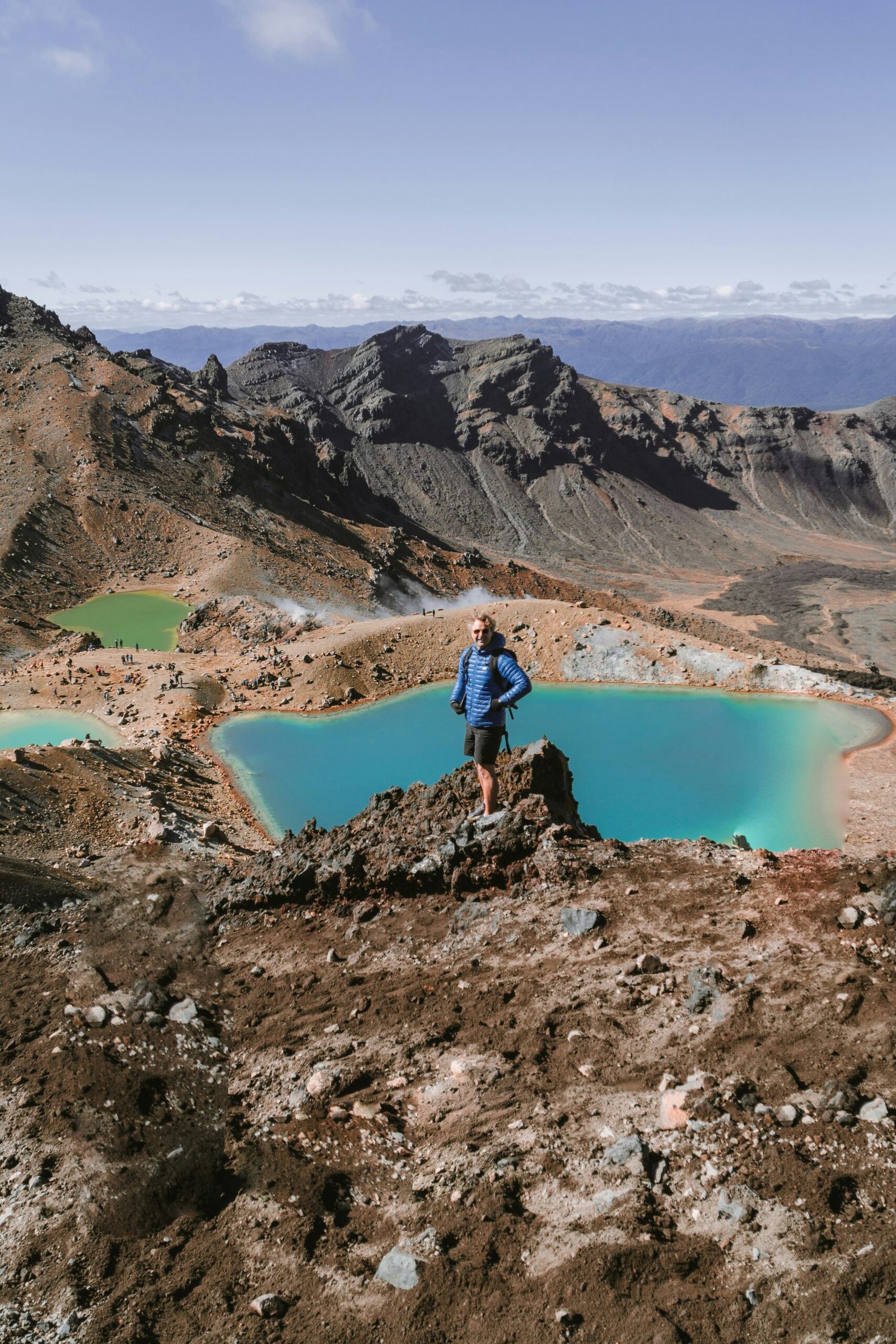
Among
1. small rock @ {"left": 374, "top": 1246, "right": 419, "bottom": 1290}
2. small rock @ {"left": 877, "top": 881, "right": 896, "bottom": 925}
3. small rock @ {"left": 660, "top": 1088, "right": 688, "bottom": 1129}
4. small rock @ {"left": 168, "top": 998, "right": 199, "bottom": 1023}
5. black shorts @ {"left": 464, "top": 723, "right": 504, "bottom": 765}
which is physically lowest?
small rock @ {"left": 168, "top": 998, "right": 199, "bottom": 1023}

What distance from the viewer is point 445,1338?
16.5 feet

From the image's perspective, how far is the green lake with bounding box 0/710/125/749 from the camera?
26531 millimetres

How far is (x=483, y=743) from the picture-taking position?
1114cm

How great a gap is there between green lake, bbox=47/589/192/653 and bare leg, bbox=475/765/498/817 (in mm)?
30830

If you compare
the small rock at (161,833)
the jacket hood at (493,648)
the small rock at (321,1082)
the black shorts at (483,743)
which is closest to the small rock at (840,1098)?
the small rock at (321,1082)

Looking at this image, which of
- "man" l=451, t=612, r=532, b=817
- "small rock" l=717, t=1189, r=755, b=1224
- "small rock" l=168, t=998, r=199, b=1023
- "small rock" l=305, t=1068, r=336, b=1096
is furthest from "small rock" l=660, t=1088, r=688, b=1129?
"small rock" l=168, t=998, r=199, b=1023

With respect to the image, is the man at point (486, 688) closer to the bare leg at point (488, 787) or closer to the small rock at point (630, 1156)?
the bare leg at point (488, 787)

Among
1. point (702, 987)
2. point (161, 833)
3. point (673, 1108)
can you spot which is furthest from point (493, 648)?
point (161, 833)

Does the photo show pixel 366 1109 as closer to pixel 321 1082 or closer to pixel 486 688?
pixel 321 1082

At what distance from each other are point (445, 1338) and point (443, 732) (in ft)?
79.1

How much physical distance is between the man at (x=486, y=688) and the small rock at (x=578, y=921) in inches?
95.6

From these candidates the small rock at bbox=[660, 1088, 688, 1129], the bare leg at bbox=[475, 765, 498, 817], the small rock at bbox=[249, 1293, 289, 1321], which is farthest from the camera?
the bare leg at bbox=[475, 765, 498, 817]

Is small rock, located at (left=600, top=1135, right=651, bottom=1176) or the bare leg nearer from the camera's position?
small rock, located at (left=600, top=1135, right=651, bottom=1176)

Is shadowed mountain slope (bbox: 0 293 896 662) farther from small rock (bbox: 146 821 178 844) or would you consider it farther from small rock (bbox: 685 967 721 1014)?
small rock (bbox: 685 967 721 1014)
